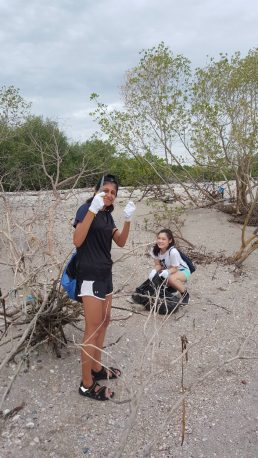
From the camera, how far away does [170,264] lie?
15.0 feet

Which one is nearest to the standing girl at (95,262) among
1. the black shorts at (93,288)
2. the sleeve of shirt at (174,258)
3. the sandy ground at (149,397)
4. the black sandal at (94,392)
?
the black shorts at (93,288)

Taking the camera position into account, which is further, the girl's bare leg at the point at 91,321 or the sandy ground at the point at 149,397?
the girl's bare leg at the point at 91,321

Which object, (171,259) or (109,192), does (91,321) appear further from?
(171,259)

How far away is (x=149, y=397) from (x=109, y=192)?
4.70ft

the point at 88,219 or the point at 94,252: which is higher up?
the point at 88,219

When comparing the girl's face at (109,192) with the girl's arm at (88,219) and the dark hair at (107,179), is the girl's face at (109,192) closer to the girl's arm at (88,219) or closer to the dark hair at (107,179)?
the dark hair at (107,179)

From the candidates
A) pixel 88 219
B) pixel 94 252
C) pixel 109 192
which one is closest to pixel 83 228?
pixel 88 219

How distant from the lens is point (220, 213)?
8945 mm

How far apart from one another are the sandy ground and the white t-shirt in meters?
0.46

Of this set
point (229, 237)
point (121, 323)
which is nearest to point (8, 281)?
point (121, 323)

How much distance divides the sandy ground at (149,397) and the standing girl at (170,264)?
310 mm

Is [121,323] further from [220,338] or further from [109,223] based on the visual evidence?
[109,223]

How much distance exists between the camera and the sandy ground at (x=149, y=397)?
249 cm

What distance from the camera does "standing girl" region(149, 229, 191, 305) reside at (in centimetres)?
450
